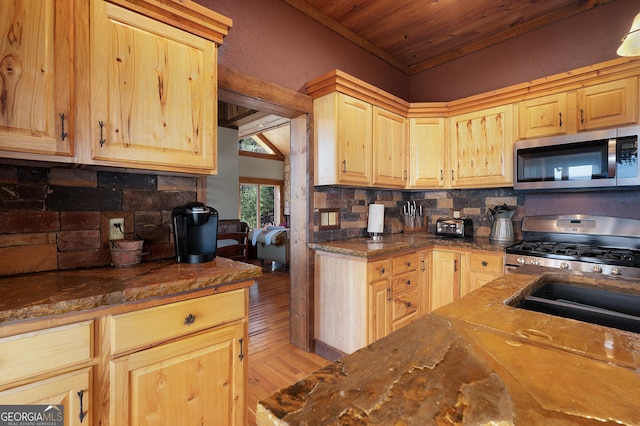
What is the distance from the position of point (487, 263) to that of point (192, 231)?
2.30 metres

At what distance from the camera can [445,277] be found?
108 inches

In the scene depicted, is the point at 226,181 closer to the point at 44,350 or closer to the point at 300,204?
the point at 300,204

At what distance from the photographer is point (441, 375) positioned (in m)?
0.54

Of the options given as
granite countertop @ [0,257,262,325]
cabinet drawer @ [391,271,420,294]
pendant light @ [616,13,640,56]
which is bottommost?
cabinet drawer @ [391,271,420,294]

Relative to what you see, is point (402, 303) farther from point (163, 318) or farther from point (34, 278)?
point (34, 278)

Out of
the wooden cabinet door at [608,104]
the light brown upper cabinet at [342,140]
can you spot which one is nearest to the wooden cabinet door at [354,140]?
the light brown upper cabinet at [342,140]

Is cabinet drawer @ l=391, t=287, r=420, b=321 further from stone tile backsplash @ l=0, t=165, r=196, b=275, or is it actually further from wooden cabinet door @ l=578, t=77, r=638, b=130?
wooden cabinet door @ l=578, t=77, r=638, b=130

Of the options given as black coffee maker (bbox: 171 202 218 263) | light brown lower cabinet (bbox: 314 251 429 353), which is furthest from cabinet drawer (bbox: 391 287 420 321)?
black coffee maker (bbox: 171 202 218 263)

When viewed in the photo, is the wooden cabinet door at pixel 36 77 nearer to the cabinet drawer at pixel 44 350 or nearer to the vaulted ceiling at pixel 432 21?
the cabinet drawer at pixel 44 350

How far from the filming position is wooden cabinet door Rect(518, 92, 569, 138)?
96.2 inches

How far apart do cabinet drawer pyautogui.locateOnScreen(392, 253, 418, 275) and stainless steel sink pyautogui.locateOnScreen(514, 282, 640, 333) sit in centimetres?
126

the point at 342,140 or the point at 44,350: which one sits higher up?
the point at 342,140

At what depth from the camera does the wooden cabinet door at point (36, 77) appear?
3.68 ft

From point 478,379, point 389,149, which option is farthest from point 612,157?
point 478,379
